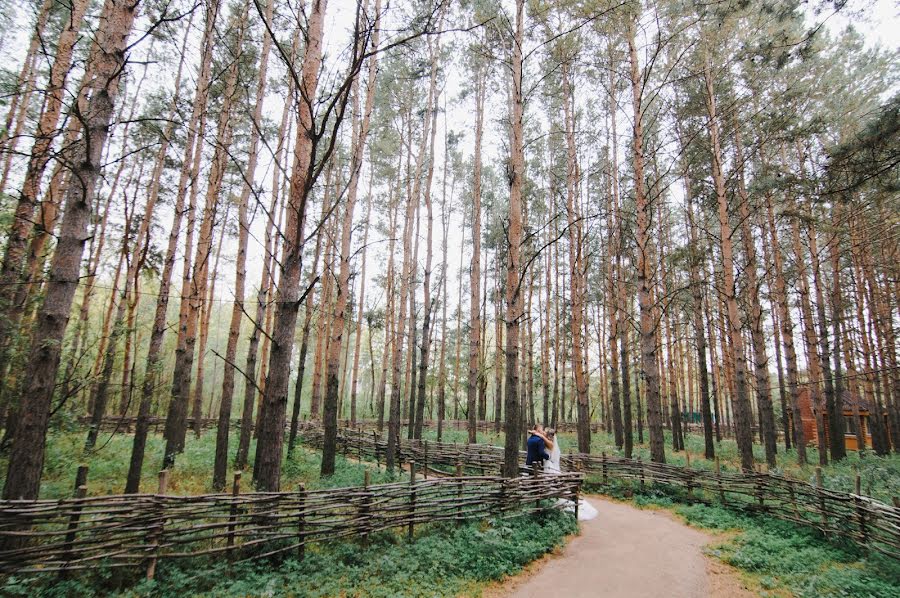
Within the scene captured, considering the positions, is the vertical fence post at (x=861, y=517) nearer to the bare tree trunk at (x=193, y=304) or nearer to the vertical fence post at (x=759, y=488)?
the vertical fence post at (x=759, y=488)

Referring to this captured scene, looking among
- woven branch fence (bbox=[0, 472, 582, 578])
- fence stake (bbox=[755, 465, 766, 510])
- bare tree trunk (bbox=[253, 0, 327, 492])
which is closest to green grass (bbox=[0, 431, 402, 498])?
woven branch fence (bbox=[0, 472, 582, 578])

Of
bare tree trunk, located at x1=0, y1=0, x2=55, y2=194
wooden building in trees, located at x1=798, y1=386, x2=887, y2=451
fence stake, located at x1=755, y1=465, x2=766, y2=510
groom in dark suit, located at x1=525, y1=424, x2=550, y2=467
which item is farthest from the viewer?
wooden building in trees, located at x1=798, y1=386, x2=887, y2=451

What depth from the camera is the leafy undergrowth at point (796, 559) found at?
4.44 meters

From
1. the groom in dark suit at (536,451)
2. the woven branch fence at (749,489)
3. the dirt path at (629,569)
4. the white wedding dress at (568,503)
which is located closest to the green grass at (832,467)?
the woven branch fence at (749,489)

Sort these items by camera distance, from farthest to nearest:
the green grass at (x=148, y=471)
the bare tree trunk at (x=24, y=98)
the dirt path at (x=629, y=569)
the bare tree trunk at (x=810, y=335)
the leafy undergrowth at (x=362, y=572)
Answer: the bare tree trunk at (x=810, y=335)
the bare tree trunk at (x=24, y=98)
the green grass at (x=148, y=471)
the dirt path at (x=629, y=569)
the leafy undergrowth at (x=362, y=572)

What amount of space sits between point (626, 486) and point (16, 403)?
11523 millimetres

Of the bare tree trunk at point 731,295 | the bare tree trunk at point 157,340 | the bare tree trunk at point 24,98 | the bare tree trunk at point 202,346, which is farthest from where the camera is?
the bare tree trunk at point 202,346

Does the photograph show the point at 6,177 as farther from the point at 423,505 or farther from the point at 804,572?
the point at 804,572

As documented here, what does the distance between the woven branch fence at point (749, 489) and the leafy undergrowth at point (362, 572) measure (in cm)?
281

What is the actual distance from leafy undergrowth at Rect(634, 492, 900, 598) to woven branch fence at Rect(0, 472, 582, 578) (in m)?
3.05

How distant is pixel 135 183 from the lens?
1465 centimetres

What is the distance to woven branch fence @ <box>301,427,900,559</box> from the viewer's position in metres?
5.56

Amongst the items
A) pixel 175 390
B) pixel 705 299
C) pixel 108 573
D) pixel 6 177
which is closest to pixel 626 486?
pixel 108 573

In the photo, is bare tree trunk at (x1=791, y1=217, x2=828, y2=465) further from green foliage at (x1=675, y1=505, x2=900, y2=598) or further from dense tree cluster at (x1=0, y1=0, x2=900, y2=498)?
green foliage at (x1=675, y1=505, x2=900, y2=598)
